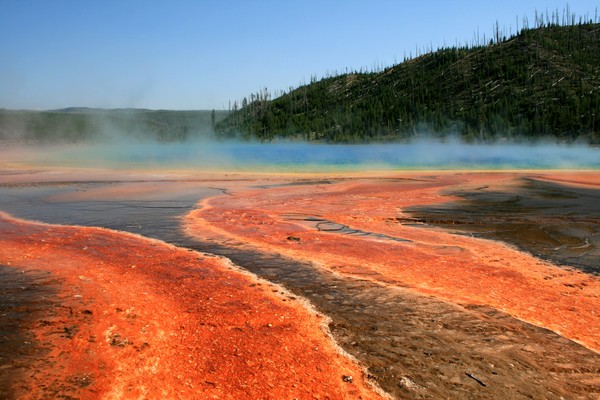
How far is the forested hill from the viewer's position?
279 ft

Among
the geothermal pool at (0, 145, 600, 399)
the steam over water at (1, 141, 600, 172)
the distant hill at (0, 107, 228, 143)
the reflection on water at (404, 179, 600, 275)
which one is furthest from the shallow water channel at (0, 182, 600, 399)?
the distant hill at (0, 107, 228, 143)

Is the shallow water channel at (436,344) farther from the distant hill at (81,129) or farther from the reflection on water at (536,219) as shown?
the distant hill at (81,129)

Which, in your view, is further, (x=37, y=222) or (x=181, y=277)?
(x=37, y=222)

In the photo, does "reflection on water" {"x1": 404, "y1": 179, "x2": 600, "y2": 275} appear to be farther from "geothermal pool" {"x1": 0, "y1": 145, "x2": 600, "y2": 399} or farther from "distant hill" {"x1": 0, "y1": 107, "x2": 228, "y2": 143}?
"distant hill" {"x1": 0, "y1": 107, "x2": 228, "y2": 143}

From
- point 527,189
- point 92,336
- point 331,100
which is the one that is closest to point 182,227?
point 92,336

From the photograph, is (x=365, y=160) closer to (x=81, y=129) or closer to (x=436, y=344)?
Result: (x=436, y=344)

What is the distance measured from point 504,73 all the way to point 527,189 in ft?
293

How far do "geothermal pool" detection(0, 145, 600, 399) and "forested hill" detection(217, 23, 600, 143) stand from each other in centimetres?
7326

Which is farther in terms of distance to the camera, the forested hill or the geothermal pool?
the forested hill

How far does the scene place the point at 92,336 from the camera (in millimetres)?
6387

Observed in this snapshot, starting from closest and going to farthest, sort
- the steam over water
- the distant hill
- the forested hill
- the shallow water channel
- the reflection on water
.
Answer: the shallow water channel < the reflection on water < the steam over water < the forested hill < the distant hill

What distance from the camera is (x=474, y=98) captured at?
337 feet

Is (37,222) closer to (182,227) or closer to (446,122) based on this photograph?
(182,227)

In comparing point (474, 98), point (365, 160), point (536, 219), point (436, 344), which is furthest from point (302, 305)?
point (474, 98)
